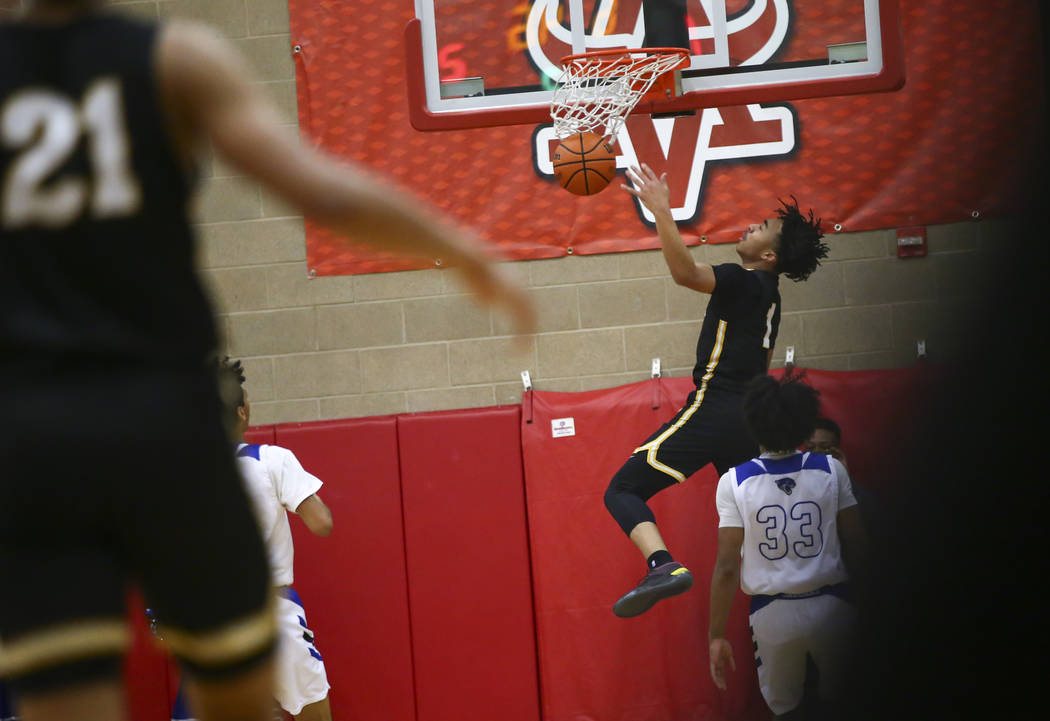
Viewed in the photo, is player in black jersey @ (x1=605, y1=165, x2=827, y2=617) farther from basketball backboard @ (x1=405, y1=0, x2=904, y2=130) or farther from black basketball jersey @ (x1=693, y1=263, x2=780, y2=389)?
basketball backboard @ (x1=405, y1=0, x2=904, y2=130)

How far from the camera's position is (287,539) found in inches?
203

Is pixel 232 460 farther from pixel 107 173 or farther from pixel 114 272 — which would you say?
pixel 107 173

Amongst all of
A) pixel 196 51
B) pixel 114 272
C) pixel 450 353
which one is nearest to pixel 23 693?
pixel 114 272

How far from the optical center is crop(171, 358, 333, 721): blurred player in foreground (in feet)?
16.3

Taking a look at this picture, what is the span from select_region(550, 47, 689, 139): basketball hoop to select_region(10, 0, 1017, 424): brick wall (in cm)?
142

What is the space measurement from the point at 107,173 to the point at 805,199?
17.7ft

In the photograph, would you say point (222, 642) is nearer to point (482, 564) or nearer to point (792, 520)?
point (792, 520)

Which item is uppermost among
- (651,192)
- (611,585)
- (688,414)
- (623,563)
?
(651,192)

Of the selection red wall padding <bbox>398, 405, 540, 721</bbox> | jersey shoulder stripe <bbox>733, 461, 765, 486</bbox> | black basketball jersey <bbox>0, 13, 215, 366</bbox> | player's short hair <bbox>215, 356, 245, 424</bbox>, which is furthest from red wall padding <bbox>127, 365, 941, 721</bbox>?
black basketball jersey <bbox>0, 13, 215, 366</bbox>

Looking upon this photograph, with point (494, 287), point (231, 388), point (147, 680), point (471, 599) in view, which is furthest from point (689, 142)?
point (494, 287)

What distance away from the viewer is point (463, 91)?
528cm

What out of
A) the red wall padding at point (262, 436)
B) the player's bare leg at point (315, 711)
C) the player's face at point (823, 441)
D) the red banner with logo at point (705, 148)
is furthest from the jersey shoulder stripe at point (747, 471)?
the red wall padding at point (262, 436)

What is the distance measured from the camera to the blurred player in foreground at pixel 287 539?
498 centimetres

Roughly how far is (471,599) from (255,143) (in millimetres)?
4875
